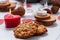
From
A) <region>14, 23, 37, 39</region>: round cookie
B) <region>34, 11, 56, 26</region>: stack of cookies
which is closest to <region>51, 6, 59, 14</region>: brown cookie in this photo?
<region>34, 11, 56, 26</region>: stack of cookies

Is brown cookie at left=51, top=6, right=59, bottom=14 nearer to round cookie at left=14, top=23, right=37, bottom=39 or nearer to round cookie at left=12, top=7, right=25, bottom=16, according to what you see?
round cookie at left=12, top=7, right=25, bottom=16

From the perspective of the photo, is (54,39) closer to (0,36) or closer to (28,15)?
(0,36)

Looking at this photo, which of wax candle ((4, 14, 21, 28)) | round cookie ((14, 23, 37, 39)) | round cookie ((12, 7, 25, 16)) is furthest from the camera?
round cookie ((12, 7, 25, 16))

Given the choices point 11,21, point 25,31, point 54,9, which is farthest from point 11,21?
point 54,9

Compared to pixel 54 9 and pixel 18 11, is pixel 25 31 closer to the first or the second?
pixel 18 11

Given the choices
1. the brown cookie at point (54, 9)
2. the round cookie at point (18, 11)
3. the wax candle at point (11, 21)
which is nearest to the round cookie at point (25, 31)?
the wax candle at point (11, 21)

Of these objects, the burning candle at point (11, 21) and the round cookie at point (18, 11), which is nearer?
the burning candle at point (11, 21)

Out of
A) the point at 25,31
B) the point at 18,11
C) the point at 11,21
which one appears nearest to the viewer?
the point at 25,31

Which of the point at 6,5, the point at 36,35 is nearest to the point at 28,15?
the point at 6,5

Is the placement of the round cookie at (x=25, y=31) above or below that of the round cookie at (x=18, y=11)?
below

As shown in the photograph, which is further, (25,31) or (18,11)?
(18,11)

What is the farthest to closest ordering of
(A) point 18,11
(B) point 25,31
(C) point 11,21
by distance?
(A) point 18,11, (C) point 11,21, (B) point 25,31

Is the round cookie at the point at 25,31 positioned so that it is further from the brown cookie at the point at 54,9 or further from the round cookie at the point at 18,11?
the brown cookie at the point at 54,9
